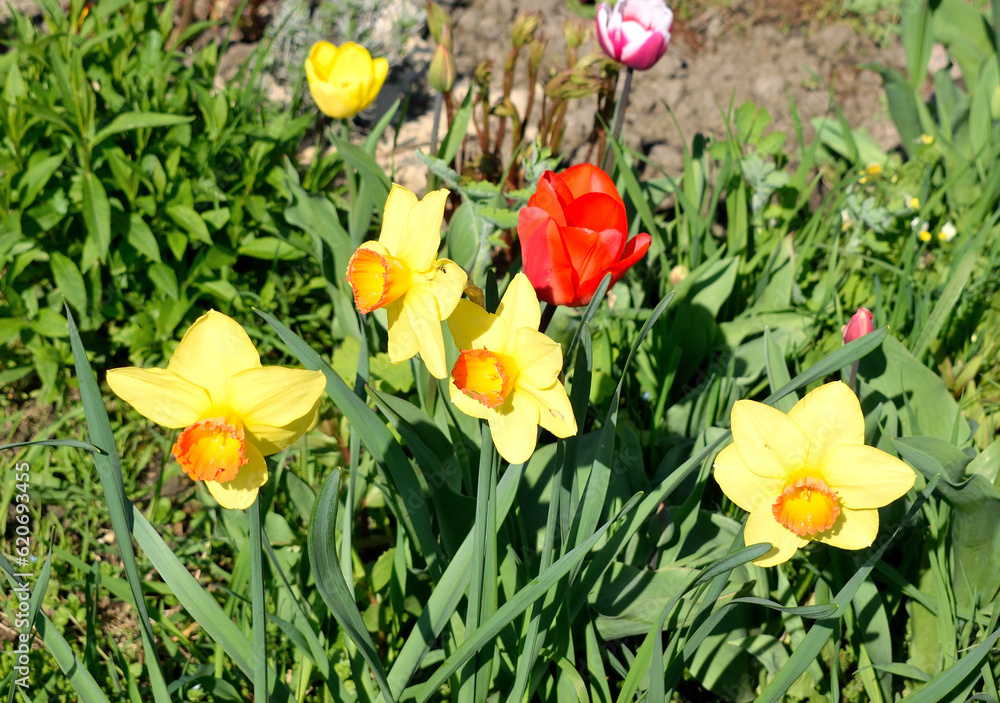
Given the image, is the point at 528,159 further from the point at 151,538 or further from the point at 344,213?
the point at 151,538

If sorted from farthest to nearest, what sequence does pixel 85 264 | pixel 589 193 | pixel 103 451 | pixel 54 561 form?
pixel 85 264 < pixel 54 561 < pixel 589 193 < pixel 103 451

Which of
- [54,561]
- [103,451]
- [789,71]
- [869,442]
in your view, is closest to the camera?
[103,451]

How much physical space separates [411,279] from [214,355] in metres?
0.26

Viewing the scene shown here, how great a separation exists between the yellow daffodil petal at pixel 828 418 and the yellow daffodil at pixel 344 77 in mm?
1339

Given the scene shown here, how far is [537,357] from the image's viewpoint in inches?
34.5

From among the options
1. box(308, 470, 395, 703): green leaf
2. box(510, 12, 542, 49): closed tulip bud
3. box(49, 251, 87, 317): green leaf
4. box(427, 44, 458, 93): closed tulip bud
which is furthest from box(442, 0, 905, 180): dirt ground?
box(308, 470, 395, 703): green leaf

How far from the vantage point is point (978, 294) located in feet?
7.00

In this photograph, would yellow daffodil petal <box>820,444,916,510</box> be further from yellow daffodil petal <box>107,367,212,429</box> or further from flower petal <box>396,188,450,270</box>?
yellow daffodil petal <box>107,367,212,429</box>

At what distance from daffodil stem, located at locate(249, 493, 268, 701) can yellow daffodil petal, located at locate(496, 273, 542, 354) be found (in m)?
0.37

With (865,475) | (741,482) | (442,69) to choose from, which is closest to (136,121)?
(442,69)

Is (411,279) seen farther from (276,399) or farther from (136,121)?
(136,121)

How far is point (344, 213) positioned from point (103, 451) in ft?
5.23

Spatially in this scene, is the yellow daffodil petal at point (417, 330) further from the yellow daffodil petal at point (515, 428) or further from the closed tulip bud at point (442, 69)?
the closed tulip bud at point (442, 69)

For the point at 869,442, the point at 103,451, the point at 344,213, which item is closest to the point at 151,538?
the point at 103,451
